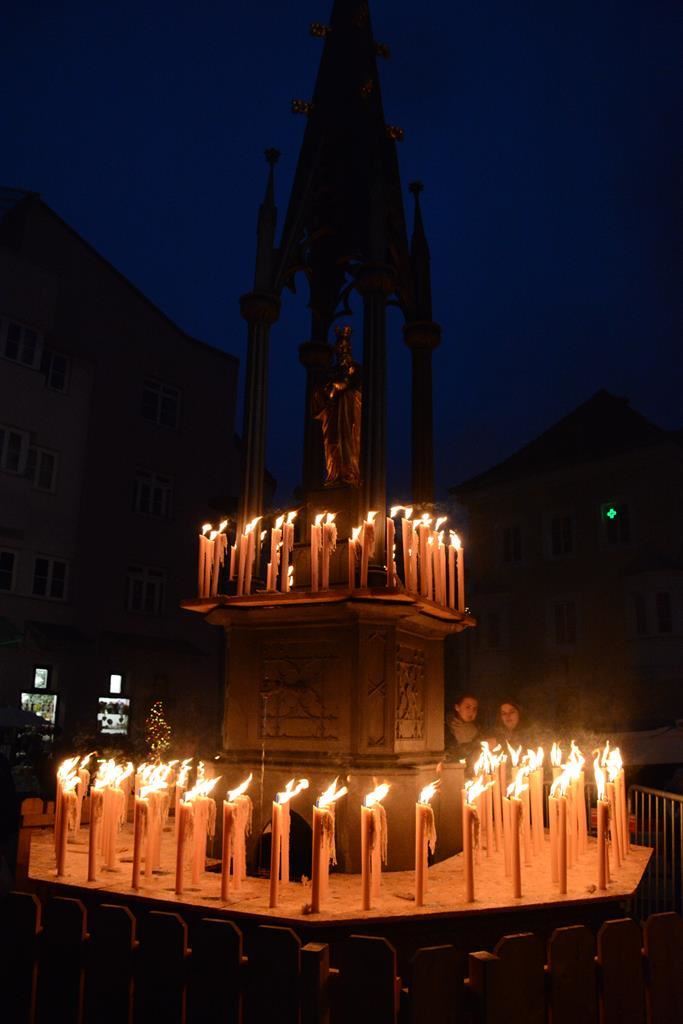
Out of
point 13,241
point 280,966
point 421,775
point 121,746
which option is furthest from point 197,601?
point 13,241

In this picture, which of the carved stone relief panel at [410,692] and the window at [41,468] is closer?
the carved stone relief panel at [410,692]

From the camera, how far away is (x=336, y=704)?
6934mm

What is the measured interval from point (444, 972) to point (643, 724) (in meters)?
28.3

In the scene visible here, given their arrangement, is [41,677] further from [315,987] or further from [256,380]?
[315,987]

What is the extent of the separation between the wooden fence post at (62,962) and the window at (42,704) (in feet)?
72.1

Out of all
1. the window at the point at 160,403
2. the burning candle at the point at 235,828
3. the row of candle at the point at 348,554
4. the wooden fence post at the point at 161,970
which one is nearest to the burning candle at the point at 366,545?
the row of candle at the point at 348,554

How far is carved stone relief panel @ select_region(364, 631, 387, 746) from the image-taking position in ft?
22.3

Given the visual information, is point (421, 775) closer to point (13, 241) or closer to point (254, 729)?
point (254, 729)

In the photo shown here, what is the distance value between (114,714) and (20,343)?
12.9 m

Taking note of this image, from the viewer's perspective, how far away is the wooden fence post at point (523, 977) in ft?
11.6

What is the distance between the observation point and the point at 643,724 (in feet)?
95.5

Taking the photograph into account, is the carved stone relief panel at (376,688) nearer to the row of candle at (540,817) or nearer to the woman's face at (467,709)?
the row of candle at (540,817)

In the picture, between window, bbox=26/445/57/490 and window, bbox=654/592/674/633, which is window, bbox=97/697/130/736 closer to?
window, bbox=26/445/57/490

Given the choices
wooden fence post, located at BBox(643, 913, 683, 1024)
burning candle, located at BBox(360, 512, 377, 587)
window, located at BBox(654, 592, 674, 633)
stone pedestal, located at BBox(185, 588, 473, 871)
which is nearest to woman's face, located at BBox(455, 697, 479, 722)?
stone pedestal, located at BBox(185, 588, 473, 871)
